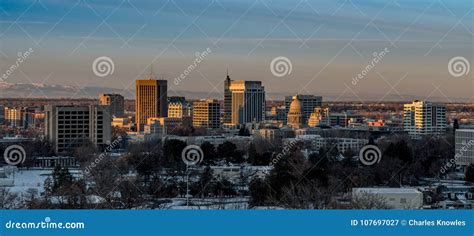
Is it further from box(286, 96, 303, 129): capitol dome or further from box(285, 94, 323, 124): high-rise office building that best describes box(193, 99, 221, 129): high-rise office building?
box(286, 96, 303, 129): capitol dome

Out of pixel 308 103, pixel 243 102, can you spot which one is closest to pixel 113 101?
pixel 243 102

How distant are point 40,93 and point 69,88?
48 centimetres

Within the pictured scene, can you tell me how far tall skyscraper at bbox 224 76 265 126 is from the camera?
8680 mm

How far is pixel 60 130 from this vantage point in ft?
36.8

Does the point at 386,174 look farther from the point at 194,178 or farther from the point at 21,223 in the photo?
the point at 21,223

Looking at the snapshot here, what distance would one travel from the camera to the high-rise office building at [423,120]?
38.9 ft

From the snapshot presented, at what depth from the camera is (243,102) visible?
10305mm

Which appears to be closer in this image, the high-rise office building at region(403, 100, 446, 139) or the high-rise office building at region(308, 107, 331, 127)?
the high-rise office building at region(403, 100, 446, 139)

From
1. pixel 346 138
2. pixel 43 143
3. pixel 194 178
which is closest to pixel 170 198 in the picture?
pixel 194 178

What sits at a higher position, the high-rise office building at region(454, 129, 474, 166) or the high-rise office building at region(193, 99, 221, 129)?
the high-rise office building at region(193, 99, 221, 129)

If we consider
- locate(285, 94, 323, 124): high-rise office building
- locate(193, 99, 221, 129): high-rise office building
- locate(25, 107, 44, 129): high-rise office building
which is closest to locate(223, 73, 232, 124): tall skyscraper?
locate(193, 99, 221, 129): high-rise office building

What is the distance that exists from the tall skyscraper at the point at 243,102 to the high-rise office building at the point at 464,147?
265 centimetres

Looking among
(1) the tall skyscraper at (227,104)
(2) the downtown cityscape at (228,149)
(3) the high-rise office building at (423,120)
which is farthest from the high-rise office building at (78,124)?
(3) the high-rise office building at (423,120)

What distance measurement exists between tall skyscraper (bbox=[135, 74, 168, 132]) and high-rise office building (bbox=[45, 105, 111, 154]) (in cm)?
43
